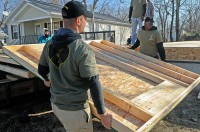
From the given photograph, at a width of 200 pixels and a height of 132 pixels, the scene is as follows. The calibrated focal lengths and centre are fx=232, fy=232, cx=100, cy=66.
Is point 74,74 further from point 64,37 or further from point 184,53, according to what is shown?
point 184,53

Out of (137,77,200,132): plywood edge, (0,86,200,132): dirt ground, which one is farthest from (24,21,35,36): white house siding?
(137,77,200,132): plywood edge

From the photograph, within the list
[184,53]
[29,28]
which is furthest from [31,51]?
[29,28]

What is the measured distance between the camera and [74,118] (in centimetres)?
228

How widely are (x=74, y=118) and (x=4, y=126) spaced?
129 inches

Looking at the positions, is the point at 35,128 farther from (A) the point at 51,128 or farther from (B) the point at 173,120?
(B) the point at 173,120

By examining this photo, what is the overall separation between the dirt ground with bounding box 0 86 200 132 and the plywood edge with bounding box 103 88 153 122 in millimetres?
1964

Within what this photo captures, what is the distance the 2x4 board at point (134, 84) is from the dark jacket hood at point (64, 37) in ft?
2.84

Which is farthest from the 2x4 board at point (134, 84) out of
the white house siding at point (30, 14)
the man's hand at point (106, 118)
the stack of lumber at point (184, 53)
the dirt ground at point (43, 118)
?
the white house siding at point (30, 14)

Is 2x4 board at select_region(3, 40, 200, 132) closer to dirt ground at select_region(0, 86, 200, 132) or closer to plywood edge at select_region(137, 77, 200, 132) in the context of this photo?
plywood edge at select_region(137, 77, 200, 132)

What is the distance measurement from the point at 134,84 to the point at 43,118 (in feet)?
8.44

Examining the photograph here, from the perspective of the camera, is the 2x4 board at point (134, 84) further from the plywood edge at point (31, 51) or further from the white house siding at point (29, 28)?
the white house siding at point (29, 28)

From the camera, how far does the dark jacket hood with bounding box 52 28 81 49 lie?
83.0 inches

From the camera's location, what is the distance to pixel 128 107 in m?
2.86

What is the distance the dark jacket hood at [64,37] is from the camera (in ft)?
6.91
